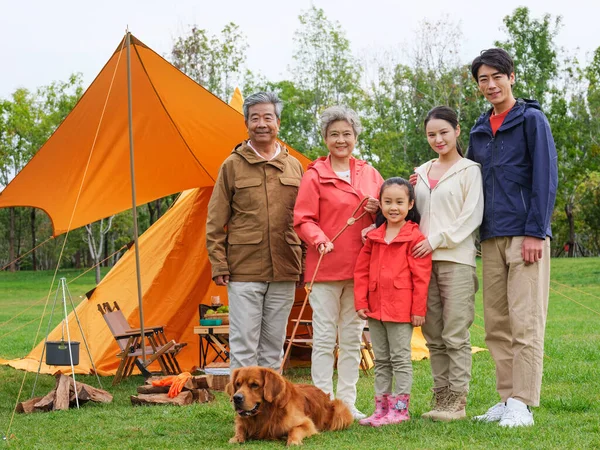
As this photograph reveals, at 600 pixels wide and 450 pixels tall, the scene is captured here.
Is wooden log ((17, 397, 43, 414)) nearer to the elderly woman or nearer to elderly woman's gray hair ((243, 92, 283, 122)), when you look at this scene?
the elderly woman

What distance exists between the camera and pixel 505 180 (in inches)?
151

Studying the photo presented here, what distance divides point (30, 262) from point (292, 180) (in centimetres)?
4257

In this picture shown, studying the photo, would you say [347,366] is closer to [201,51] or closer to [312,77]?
[201,51]

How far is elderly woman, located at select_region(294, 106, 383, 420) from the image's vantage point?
4.04 metres

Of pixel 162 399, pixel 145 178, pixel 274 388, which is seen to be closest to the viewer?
pixel 274 388

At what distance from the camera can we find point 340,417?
154 inches

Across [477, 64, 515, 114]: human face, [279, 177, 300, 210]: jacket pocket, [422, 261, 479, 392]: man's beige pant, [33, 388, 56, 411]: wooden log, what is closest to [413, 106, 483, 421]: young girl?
[422, 261, 479, 392]: man's beige pant

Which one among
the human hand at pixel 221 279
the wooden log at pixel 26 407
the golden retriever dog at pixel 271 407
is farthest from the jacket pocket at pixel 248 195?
the wooden log at pixel 26 407

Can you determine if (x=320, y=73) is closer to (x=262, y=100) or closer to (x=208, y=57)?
(x=208, y=57)

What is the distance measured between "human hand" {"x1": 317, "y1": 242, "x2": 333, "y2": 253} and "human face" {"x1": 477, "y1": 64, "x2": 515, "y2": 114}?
3.58 feet

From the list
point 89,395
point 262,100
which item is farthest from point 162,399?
point 262,100

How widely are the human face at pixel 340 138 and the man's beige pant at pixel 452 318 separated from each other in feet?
2.51

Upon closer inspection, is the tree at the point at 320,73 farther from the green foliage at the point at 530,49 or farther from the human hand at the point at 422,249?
the human hand at the point at 422,249

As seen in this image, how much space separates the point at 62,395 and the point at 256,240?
1917 mm
